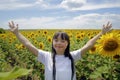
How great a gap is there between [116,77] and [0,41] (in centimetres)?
1109

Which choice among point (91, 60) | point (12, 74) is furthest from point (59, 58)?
point (91, 60)

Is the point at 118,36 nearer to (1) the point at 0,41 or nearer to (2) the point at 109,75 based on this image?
(2) the point at 109,75

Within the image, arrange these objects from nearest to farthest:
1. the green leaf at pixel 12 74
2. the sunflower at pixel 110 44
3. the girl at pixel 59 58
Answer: the green leaf at pixel 12 74 → the girl at pixel 59 58 → the sunflower at pixel 110 44

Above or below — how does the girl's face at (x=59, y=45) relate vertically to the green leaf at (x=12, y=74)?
below

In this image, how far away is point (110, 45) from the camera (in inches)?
151

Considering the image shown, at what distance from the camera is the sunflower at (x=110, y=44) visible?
383 cm

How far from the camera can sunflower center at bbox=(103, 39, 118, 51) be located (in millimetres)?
3835

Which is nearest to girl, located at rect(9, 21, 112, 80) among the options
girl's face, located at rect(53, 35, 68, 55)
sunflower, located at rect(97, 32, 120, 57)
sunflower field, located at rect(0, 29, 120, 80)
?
girl's face, located at rect(53, 35, 68, 55)

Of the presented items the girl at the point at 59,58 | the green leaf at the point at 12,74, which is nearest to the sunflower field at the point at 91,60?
the girl at the point at 59,58

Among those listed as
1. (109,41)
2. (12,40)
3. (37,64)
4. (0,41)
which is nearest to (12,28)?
(109,41)

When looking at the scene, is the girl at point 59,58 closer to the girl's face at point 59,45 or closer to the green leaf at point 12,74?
the girl's face at point 59,45

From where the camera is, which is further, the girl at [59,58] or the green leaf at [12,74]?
the girl at [59,58]

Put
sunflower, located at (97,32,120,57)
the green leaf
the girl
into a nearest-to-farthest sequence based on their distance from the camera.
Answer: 1. the green leaf
2. the girl
3. sunflower, located at (97,32,120,57)

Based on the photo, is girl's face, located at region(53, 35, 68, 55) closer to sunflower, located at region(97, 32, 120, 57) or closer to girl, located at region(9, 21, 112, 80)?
girl, located at region(9, 21, 112, 80)
